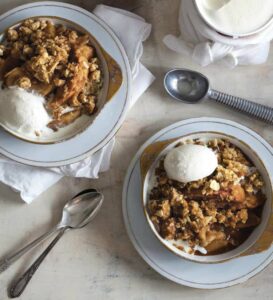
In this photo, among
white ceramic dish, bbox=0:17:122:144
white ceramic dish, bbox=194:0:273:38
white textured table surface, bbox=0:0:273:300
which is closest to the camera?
white ceramic dish, bbox=194:0:273:38

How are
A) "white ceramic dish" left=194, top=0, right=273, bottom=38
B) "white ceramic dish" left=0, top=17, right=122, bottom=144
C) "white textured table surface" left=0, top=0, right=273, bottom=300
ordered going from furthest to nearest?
"white textured table surface" left=0, top=0, right=273, bottom=300 → "white ceramic dish" left=0, top=17, right=122, bottom=144 → "white ceramic dish" left=194, top=0, right=273, bottom=38

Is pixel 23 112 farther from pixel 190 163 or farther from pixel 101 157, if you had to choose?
pixel 190 163

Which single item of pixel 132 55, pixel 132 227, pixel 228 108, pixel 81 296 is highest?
pixel 132 55

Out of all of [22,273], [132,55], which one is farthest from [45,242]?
[132,55]

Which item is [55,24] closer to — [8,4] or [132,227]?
[8,4]

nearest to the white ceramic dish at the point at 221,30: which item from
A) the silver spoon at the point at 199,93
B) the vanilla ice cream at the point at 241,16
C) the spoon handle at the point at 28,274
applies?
the vanilla ice cream at the point at 241,16

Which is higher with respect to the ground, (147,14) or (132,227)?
(147,14)

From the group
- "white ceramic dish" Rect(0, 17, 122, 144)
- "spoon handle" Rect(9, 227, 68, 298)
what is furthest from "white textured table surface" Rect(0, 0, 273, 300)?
"white ceramic dish" Rect(0, 17, 122, 144)

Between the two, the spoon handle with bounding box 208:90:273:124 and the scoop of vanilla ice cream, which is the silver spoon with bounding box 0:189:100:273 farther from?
the spoon handle with bounding box 208:90:273:124
